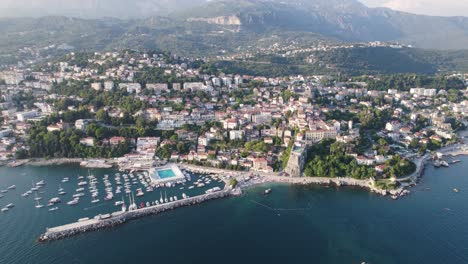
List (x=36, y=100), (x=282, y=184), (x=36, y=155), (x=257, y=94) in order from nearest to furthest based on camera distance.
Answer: (x=282, y=184) → (x=36, y=155) → (x=36, y=100) → (x=257, y=94)

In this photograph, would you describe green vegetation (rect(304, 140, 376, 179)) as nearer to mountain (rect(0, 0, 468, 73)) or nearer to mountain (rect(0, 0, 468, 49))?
mountain (rect(0, 0, 468, 73))

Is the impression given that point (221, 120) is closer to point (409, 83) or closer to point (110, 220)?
point (110, 220)

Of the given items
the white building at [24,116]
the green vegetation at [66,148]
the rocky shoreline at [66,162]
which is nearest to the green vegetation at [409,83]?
the green vegetation at [66,148]

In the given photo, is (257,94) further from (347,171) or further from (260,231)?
(260,231)

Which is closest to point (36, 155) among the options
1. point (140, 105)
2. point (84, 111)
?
point (84, 111)

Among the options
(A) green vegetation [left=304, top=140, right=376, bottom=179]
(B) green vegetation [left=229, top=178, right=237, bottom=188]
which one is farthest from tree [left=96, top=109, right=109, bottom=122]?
(A) green vegetation [left=304, top=140, right=376, bottom=179]

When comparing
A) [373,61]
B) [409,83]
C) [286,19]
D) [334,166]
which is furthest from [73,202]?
[286,19]
